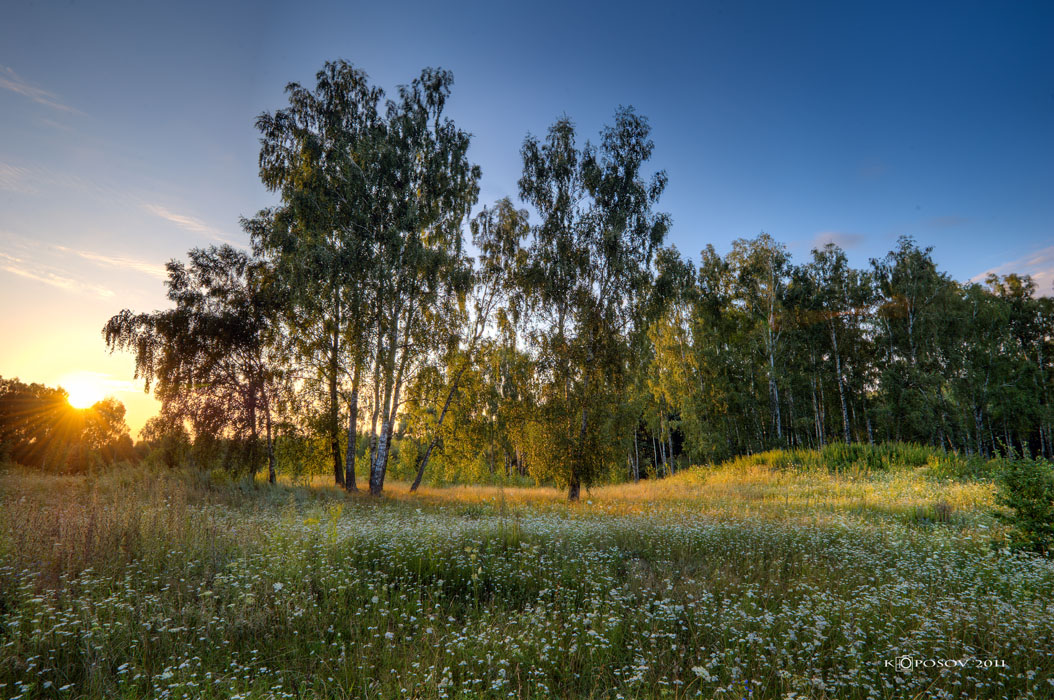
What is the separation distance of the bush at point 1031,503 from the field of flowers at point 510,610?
624 millimetres

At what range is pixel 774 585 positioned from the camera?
584 cm

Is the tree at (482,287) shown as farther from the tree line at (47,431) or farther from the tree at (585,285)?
the tree line at (47,431)

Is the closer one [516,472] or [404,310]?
[404,310]

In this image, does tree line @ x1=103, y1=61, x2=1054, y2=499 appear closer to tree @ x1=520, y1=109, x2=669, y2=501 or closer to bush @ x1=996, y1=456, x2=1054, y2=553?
tree @ x1=520, y1=109, x2=669, y2=501

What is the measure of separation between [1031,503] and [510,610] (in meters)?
8.87

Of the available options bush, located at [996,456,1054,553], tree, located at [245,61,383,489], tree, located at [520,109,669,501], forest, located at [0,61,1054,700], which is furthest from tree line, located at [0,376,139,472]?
bush, located at [996,456,1054,553]

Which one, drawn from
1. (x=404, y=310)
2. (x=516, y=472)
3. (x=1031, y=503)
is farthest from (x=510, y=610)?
(x=516, y=472)

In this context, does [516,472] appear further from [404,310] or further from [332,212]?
[332,212]

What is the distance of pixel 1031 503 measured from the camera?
747cm

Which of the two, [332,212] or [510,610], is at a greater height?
[332,212]

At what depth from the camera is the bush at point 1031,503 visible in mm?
7250

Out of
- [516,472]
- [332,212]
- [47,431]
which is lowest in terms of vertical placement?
[516,472]

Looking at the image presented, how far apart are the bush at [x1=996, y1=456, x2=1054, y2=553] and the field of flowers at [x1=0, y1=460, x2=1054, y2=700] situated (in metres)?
0.62

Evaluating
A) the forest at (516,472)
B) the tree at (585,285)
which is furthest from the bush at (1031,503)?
the tree at (585,285)
